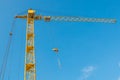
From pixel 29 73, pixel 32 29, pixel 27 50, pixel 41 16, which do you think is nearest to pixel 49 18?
pixel 41 16

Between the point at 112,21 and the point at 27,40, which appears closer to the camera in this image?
the point at 27,40

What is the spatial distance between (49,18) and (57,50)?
11.6m

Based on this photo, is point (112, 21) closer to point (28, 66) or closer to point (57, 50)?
point (57, 50)

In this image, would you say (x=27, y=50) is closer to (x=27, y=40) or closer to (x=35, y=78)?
(x=27, y=40)

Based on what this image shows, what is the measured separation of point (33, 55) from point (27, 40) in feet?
13.4

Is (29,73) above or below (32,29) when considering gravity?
below

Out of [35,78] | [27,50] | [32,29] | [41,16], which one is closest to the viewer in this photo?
[35,78]

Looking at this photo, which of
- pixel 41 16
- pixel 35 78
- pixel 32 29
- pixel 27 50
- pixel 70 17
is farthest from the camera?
pixel 70 17

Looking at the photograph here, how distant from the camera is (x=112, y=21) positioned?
74562mm

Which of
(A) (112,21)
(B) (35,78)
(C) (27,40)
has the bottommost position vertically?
(B) (35,78)

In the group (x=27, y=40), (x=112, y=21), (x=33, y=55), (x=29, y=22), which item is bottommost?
(x=33, y=55)

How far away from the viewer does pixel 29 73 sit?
54.2 metres

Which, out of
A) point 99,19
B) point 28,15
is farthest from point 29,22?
point 99,19

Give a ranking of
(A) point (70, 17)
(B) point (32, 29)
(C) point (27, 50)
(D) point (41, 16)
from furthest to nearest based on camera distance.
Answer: (A) point (70, 17)
(D) point (41, 16)
(B) point (32, 29)
(C) point (27, 50)
